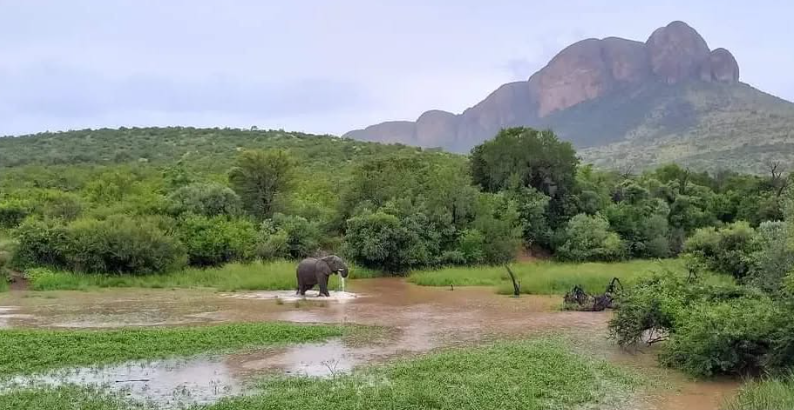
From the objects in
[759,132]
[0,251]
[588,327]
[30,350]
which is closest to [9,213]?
[0,251]

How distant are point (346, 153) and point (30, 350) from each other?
5205 cm

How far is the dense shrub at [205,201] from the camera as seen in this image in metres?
33.9

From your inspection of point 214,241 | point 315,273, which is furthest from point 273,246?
point 315,273

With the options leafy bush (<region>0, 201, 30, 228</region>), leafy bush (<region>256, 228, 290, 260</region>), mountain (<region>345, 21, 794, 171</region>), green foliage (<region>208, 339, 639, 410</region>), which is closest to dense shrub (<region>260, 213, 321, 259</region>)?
leafy bush (<region>256, 228, 290, 260</region>)

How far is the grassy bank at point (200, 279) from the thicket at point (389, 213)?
86cm

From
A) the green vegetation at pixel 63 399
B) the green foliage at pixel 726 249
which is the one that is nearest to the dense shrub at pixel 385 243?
the green foliage at pixel 726 249

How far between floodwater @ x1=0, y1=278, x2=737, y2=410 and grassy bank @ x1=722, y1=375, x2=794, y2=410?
0.56 m

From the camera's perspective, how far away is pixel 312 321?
62.3 feet

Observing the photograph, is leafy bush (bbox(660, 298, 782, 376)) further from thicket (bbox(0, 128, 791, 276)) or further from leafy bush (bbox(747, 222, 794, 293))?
thicket (bbox(0, 128, 791, 276))

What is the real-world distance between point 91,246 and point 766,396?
80.7ft

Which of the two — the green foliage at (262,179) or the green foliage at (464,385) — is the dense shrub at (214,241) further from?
the green foliage at (464,385)

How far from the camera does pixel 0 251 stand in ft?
89.6

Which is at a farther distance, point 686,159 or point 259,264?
point 686,159

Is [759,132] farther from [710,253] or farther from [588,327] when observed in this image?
[588,327]
